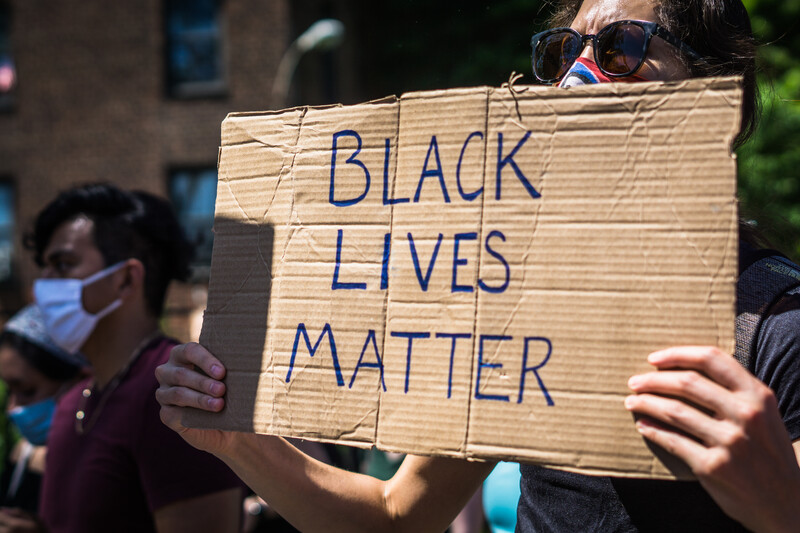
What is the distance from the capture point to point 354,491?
5.51ft

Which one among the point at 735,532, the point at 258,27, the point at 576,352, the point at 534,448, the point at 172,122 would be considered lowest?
the point at 735,532

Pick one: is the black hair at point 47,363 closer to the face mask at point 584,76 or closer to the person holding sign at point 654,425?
the person holding sign at point 654,425

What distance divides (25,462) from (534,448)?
3.18m

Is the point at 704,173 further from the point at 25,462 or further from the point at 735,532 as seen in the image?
the point at 25,462

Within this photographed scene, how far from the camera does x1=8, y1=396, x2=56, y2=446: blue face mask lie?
379 cm

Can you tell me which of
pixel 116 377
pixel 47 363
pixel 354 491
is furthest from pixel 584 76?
pixel 47 363

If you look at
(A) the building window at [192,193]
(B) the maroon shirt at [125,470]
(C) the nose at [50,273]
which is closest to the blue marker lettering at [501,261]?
(B) the maroon shirt at [125,470]

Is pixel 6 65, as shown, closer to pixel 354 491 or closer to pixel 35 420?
pixel 35 420

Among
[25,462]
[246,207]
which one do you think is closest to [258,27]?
[25,462]

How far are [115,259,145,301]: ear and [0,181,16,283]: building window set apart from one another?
13030mm

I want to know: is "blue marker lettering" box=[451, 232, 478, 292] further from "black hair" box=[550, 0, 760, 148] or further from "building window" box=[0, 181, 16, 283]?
"building window" box=[0, 181, 16, 283]

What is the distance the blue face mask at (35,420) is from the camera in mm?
3789

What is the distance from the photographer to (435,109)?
1.39 m

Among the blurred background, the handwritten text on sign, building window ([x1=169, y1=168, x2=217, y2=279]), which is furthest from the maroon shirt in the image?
building window ([x1=169, y1=168, x2=217, y2=279])
